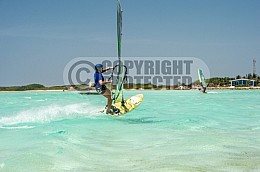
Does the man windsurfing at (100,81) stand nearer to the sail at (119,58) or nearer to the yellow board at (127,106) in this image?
the sail at (119,58)

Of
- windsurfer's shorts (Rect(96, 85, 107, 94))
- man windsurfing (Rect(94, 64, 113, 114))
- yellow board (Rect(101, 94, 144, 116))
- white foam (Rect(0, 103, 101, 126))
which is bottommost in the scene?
white foam (Rect(0, 103, 101, 126))

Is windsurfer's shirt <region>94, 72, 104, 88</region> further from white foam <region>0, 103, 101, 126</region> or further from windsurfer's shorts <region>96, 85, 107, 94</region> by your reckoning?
white foam <region>0, 103, 101, 126</region>

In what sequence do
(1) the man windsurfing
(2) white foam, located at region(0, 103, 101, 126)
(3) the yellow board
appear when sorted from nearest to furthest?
(1) the man windsurfing
(2) white foam, located at region(0, 103, 101, 126)
(3) the yellow board

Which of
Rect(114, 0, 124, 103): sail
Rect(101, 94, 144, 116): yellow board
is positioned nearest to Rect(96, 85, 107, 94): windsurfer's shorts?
Rect(114, 0, 124, 103): sail

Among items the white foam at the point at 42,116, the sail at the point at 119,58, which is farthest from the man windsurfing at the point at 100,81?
the white foam at the point at 42,116

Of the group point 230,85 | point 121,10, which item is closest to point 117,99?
point 121,10

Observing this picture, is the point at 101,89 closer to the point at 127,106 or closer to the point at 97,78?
the point at 97,78

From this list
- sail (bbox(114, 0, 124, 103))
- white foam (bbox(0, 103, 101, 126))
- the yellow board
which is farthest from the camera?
the yellow board

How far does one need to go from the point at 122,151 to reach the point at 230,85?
102 meters

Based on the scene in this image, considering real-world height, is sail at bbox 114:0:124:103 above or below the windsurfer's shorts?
above

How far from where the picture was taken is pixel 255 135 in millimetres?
6832

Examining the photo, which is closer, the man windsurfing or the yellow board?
the man windsurfing

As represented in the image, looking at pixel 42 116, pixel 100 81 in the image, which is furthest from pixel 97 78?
pixel 42 116

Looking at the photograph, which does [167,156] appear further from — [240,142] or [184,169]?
[240,142]
